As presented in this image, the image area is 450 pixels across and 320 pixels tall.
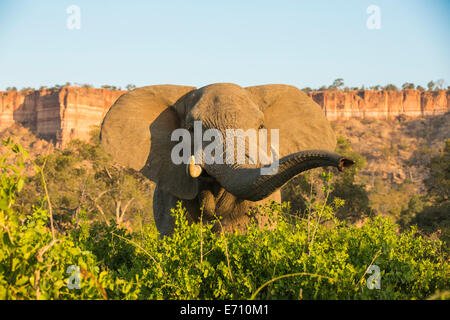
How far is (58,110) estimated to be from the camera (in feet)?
250

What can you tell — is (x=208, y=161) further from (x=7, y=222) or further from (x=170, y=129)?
(x=7, y=222)

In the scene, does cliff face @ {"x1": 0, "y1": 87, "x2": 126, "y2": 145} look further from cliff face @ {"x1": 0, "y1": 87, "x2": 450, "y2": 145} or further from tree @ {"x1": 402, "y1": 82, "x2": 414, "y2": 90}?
tree @ {"x1": 402, "y1": 82, "x2": 414, "y2": 90}

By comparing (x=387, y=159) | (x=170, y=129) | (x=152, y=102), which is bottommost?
(x=387, y=159)

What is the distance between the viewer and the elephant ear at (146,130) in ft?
18.5

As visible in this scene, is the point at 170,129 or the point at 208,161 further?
the point at 170,129

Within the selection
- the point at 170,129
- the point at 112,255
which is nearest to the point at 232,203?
the point at 170,129

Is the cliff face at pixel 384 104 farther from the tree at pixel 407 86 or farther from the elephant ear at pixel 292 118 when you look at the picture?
the elephant ear at pixel 292 118

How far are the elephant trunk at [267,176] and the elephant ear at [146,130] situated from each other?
1036mm

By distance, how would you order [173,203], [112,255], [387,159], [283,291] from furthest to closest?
[387,159]
[173,203]
[112,255]
[283,291]

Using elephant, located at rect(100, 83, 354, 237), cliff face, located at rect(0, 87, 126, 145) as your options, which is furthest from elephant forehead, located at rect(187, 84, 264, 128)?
cliff face, located at rect(0, 87, 126, 145)
